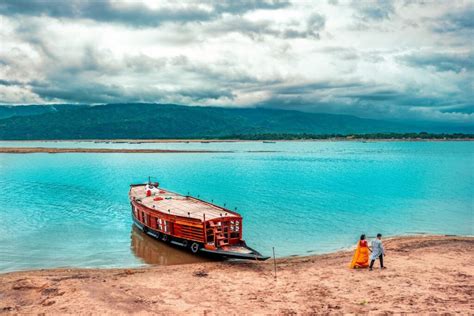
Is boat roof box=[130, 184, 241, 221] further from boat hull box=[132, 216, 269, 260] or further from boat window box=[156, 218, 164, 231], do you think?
boat hull box=[132, 216, 269, 260]

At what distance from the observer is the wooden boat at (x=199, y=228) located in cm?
2642

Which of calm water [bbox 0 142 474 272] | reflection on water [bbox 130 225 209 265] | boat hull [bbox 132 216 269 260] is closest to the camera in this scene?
boat hull [bbox 132 216 269 260]

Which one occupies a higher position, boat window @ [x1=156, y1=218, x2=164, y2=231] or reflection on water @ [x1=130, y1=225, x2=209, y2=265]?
boat window @ [x1=156, y1=218, x2=164, y2=231]

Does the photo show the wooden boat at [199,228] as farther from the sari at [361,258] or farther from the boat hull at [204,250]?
the sari at [361,258]

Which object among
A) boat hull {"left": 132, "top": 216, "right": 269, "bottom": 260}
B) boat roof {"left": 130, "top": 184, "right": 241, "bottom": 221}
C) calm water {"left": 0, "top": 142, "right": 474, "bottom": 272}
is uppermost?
boat roof {"left": 130, "top": 184, "right": 241, "bottom": 221}

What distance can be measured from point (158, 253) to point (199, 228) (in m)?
4.87

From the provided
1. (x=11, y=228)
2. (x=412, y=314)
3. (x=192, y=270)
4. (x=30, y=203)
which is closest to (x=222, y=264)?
(x=192, y=270)

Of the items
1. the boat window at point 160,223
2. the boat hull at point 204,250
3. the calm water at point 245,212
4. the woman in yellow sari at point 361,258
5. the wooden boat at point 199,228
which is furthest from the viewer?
→ the boat window at point 160,223

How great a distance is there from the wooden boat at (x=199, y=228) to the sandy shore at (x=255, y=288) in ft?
4.14

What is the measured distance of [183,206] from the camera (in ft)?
108

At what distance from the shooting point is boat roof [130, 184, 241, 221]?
28848 millimetres

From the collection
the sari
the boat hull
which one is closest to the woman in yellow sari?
the sari

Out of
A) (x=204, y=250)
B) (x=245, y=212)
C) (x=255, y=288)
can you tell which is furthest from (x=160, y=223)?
(x=245, y=212)

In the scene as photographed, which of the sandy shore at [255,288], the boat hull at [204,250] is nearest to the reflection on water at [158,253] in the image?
the boat hull at [204,250]
